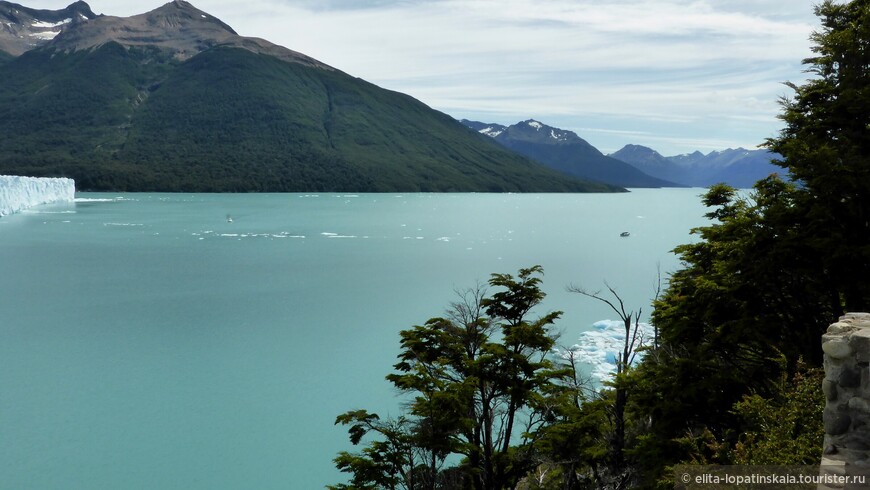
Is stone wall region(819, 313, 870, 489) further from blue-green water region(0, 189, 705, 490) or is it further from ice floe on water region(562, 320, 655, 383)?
ice floe on water region(562, 320, 655, 383)

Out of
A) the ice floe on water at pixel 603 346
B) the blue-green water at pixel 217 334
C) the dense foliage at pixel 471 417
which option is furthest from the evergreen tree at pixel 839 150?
the blue-green water at pixel 217 334

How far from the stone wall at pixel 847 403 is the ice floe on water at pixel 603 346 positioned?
15.1 metres

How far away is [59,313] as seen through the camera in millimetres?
32094

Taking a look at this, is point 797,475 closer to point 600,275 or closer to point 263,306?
Answer: point 263,306

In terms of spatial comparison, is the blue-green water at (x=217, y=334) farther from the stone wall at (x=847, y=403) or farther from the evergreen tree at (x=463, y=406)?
the stone wall at (x=847, y=403)

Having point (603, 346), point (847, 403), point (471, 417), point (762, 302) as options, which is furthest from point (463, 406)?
point (603, 346)

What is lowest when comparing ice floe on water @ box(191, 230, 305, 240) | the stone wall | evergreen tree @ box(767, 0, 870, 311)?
ice floe on water @ box(191, 230, 305, 240)

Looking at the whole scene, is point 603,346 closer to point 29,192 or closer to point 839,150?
point 839,150

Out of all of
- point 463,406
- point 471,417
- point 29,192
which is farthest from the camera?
point 29,192

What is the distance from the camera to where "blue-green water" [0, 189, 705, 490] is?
17.0m

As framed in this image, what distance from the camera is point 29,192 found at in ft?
335

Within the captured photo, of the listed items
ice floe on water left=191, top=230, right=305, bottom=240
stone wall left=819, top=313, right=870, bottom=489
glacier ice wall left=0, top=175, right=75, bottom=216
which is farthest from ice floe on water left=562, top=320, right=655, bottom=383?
glacier ice wall left=0, top=175, right=75, bottom=216

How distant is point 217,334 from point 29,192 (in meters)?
94.0

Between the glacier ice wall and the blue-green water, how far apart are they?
21.2 meters
